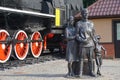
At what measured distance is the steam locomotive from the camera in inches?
716

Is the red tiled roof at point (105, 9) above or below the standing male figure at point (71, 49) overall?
above

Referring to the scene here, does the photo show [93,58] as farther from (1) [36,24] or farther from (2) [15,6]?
(1) [36,24]

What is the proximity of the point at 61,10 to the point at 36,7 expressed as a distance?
100.0 inches

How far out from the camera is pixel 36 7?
2119 centimetres

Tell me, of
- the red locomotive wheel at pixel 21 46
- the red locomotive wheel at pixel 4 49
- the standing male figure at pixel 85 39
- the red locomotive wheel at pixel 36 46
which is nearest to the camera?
the standing male figure at pixel 85 39

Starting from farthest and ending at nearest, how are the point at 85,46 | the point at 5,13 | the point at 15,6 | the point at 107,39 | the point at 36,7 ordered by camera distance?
1. the point at 107,39
2. the point at 36,7
3. the point at 15,6
4. the point at 5,13
5. the point at 85,46

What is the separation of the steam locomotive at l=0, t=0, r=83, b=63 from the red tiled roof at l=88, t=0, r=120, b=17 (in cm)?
165

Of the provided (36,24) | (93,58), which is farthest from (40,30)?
(93,58)

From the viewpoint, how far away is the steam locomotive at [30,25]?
59.7ft

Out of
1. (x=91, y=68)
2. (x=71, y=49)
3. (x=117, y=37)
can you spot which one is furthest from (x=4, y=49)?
(x=117, y=37)

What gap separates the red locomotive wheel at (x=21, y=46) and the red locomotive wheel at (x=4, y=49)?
0.47 m

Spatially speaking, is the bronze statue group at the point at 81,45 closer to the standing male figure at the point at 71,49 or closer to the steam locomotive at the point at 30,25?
the standing male figure at the point at 71,49

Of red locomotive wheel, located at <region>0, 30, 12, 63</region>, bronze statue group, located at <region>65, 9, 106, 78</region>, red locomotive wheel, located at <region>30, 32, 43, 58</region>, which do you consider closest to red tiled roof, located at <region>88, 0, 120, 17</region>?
red locomotive wheel, located at <region>30, 32, 43, 58</region>

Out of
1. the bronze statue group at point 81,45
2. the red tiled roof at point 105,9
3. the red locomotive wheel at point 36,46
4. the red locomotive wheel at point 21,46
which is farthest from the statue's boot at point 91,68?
the red tiled roof at point 105,9
